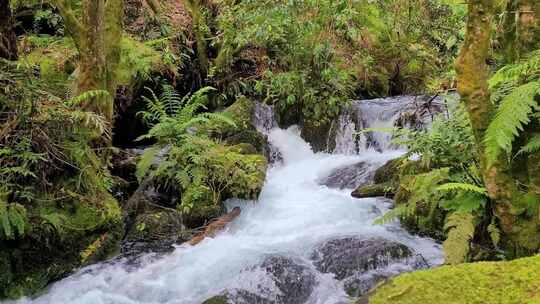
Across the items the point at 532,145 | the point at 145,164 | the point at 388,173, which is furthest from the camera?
the point at 388,173

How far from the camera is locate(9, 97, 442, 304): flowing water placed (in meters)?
4.75

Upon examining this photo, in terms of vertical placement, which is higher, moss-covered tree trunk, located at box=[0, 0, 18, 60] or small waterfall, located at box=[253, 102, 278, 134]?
moss-covered tree trunk, located at box=[0, 0, 18, 60]

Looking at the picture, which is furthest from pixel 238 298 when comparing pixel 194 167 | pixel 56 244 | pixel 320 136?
pixel 320 136

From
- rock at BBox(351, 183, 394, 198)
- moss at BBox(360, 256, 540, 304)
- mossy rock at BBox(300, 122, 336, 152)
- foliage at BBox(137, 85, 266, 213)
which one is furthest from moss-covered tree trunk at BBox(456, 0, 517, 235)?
mossy rock at BBox(300, 122, 336, 152)

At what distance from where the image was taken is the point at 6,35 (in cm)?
584

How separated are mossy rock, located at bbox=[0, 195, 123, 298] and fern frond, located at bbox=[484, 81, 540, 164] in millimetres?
4057

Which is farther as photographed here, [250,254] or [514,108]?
[250,254]

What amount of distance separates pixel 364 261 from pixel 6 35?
4.89 meters

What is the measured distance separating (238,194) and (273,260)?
6.06ft

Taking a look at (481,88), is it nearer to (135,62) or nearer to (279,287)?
(279,287)

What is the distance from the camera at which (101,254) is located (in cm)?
543

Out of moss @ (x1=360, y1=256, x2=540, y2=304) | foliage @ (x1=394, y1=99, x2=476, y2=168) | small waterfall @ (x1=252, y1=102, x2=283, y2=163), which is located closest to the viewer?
moss @ (x1=360, y1=256, x2=540, y2=304)

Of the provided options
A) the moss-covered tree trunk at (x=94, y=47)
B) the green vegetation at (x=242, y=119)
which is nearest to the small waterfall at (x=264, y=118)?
the green vegetation at (x=242, y=119)

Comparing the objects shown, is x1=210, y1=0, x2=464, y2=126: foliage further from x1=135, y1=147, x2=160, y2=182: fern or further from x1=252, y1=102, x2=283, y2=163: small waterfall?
x1=135, y1=147, x2=160, y2=182: fern
